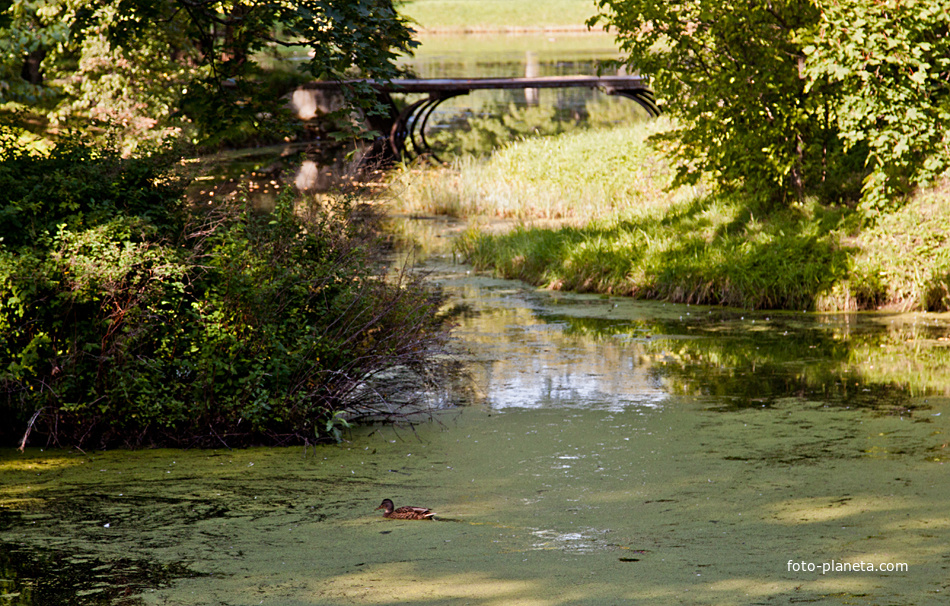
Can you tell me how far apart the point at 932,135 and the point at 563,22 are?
2227 inches

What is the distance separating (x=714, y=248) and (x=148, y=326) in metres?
6.86

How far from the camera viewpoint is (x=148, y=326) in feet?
19.4

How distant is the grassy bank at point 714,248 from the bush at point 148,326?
2.74 metres

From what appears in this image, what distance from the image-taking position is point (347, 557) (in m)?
4.27

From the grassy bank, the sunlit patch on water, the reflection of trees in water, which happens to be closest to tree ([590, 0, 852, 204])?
the grassy bank

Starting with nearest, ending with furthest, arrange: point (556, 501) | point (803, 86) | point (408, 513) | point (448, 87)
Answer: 1. point (408, 513)
2. point (556, 501)
3. point (803, 86)
4. point (448, 87)

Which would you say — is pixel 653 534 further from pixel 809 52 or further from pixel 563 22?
pixel 563 22

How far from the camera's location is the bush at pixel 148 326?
5.88 m

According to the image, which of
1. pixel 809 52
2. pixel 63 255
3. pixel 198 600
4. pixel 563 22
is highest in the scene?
pixel 563 22

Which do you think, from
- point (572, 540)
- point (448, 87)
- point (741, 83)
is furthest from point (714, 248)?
point (448, 87)

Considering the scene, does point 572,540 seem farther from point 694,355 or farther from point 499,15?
point 499,15

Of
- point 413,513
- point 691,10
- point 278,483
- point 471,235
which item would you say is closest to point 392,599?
point 413,513

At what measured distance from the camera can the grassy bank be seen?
10.1m

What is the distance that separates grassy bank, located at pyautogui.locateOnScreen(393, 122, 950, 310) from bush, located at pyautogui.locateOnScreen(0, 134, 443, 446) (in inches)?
108
